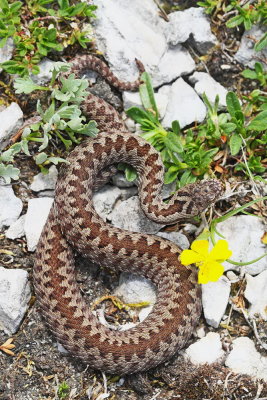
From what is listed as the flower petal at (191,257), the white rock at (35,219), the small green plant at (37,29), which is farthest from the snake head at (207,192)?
the small green plant at (37,29)

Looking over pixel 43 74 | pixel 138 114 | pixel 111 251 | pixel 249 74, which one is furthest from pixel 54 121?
pixel 249 74

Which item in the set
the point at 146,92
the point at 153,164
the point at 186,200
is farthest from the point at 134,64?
the point at 186,200

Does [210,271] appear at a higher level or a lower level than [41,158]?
lower

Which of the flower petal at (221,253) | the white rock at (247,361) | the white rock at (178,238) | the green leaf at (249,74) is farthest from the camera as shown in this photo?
the green leaf at (249,74)

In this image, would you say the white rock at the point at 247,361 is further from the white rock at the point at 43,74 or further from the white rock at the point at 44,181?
the white rock at the point at 43,74

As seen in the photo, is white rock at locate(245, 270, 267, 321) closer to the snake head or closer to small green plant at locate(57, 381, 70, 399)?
the snake head

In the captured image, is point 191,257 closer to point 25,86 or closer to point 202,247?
point 202,247
